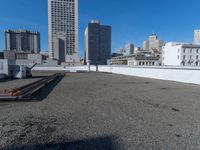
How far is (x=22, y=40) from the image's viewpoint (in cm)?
13600

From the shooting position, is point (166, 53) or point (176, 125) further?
point (166, 53)

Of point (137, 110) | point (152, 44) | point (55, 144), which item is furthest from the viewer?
point (152, 44)

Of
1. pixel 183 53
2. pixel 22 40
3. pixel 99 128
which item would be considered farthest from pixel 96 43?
pixel 99 128

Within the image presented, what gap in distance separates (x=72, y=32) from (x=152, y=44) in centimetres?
8983

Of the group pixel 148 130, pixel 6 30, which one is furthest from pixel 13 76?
pixel 6 30

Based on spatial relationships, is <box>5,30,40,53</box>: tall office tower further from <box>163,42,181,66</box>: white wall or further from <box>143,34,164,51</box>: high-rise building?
<box>143,34,164,51</box>: high-rise building

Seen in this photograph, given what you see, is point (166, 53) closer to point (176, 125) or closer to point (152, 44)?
point (176, 125)

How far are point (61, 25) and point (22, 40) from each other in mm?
42766

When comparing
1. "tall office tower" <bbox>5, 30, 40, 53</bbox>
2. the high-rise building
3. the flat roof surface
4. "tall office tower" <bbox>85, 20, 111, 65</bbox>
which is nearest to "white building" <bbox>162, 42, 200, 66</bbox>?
"tall office tower" <bbox>85, 20, 111, 65</bbox>

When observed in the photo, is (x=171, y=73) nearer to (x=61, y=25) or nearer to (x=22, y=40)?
(x=61, y=25)

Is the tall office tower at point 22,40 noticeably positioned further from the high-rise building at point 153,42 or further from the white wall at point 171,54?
the high-rise building at point 153,42

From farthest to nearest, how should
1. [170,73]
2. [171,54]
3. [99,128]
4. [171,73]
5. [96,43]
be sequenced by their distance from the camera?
[96,43]
[171,54]
[170,73]
[171,73]
[99,128]

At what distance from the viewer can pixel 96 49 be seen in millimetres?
118625

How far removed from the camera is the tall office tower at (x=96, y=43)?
11600 centimetres
